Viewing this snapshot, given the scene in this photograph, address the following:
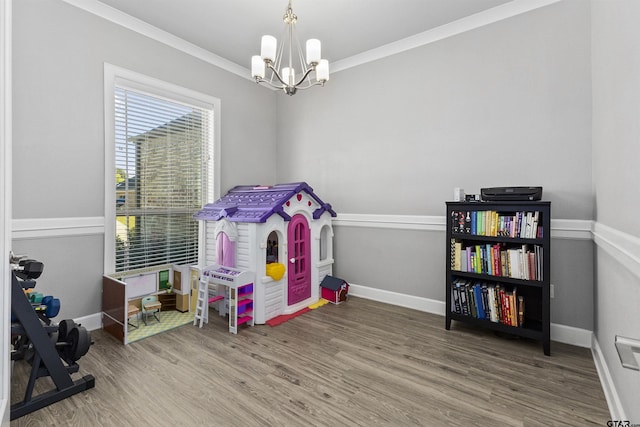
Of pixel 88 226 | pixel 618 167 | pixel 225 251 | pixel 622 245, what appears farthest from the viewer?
pixel 225 251

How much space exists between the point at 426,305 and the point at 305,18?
3002mm

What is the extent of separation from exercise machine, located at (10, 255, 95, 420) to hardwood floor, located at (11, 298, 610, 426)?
71 millimetres

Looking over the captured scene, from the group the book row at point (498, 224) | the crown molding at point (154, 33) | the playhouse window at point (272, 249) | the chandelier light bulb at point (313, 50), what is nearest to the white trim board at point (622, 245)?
the book row at point (498, 224)

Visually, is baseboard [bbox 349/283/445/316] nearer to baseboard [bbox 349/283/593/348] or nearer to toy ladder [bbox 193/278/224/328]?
baseboard [bbox 349/283/593/348]

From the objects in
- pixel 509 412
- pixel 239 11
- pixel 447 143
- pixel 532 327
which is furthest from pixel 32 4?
pixel 532 327

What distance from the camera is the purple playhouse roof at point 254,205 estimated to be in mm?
2793

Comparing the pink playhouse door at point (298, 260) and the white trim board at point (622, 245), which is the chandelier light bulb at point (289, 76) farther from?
the white trim board at point (622, 245)

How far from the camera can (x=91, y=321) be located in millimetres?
2613

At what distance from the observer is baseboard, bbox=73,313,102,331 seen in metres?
2.57

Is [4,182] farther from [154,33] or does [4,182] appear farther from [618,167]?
[618,167]

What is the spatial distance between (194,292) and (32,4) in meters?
2.65

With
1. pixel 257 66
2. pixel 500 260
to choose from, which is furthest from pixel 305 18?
pixel 500 260

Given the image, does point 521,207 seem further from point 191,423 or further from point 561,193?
point 191,423

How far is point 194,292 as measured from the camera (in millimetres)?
3062
